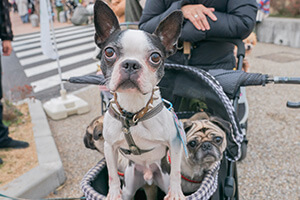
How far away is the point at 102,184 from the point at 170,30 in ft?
3.16

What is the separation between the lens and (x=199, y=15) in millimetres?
1944

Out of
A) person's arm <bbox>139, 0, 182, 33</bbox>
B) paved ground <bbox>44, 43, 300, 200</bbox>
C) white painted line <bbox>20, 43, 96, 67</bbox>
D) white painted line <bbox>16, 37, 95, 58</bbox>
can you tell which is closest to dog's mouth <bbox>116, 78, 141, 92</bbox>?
person's arm <bbox>139, 0, 182, 33</bbox>

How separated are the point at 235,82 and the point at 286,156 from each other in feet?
6.63

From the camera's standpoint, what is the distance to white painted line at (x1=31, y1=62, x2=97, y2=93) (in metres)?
5.75

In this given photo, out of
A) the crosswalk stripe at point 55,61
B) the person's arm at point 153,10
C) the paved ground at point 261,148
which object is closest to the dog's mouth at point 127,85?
the person's arm at point 153,10

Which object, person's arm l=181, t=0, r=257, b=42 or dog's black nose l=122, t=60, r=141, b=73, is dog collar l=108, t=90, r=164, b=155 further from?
person's arm l=181, t=0, r=257, b=42

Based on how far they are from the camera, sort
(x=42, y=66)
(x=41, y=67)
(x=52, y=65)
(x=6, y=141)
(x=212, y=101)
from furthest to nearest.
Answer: (x=52, y=65) < (x=42, y=66) < (x=41, y=67) < (x=6, y=141) < (x=212, y=101)

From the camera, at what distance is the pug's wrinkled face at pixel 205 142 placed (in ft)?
4.97

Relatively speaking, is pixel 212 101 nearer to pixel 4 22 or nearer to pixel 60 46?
pixel 4 22

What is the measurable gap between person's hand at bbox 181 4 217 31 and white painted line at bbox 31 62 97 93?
4.11 m

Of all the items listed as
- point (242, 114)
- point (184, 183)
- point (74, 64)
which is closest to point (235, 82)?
point (184, 183)

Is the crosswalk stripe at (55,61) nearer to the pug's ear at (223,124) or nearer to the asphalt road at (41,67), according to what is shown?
the asphalt road at (41,67)

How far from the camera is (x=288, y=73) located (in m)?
5.81

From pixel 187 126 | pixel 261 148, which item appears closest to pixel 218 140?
pixel 187 126
